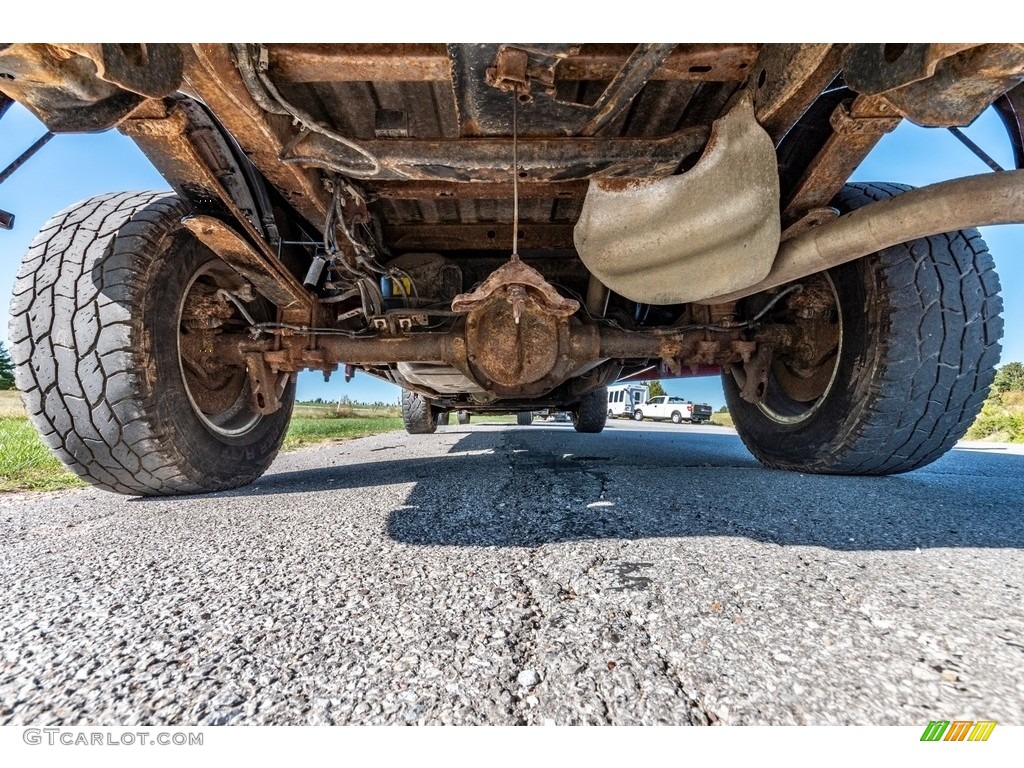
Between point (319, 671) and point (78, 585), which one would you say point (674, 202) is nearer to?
point (319, 671)

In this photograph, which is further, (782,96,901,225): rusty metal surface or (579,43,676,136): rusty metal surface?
(782,96,901,225): rusty metal surface

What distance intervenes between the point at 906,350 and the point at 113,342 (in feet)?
8.57

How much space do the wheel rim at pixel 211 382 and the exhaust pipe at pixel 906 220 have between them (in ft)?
6.75

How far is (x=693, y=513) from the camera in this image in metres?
1.25

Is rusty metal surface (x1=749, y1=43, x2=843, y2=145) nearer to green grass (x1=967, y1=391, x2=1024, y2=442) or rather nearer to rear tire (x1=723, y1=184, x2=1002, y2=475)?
rear tire (x1=723, y1=184, x2=1002, y2=475)

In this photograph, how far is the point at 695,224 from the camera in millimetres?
1360

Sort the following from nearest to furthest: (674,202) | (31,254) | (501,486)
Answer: (674,202) → (31,254) → (501,486)

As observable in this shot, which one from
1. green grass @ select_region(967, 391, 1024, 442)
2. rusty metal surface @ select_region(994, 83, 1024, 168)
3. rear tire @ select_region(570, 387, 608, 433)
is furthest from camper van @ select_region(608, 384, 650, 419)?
rusty metal surface @ select_region(994, 83, 1024, 168)

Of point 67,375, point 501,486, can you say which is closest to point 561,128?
point 501,486

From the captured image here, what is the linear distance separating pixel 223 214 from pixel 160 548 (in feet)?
3.21

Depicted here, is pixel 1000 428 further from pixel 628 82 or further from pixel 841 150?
pixel 628 82

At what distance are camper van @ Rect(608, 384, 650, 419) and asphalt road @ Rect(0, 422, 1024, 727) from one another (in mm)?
21338

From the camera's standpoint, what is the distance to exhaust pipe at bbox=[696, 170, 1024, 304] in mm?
970

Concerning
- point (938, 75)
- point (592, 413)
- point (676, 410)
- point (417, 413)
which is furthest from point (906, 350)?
point (676, 410)
